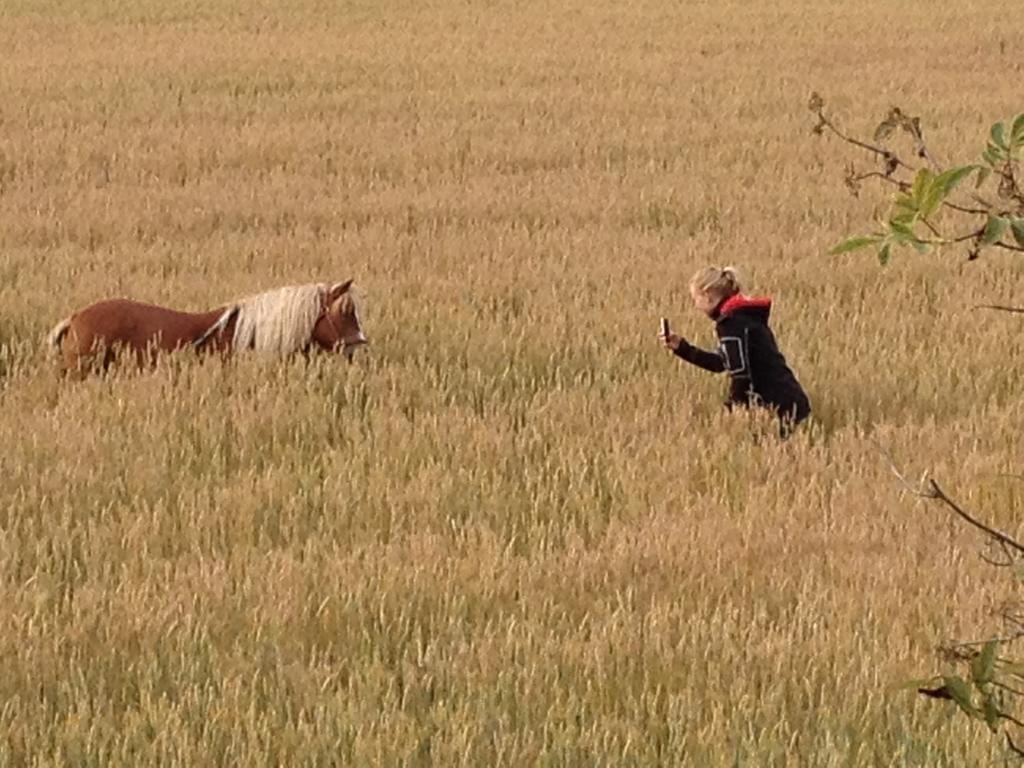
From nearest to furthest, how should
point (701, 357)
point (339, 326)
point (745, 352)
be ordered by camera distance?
point (745, 352)
point (701, 357)
point (339, 326)

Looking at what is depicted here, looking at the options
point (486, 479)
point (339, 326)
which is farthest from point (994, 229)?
point (339, 326)

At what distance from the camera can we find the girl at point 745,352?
239 inches

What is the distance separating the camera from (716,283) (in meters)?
6.14

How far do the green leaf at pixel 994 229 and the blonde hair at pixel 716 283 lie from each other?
177 inches

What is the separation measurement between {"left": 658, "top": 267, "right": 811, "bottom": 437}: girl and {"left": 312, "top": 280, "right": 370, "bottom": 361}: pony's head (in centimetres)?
151

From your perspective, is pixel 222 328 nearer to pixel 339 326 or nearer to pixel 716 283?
pixel 339 326

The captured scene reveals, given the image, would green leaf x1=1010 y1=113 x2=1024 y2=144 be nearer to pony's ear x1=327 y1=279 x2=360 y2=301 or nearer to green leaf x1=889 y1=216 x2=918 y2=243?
green leaf x1=889 y1=216 x2=918 y2=243

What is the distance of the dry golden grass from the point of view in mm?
3541

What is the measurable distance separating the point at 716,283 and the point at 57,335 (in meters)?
2.93

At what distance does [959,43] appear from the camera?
74.8 ft

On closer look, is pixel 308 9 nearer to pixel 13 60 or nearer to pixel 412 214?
pixel 13 60

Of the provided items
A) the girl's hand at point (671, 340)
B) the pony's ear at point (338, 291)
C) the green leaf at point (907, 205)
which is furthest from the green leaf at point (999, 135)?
the pony's ear at point (338, 291)

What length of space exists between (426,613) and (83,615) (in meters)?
0.91

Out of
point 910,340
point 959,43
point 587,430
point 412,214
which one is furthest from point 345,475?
point 959,43
